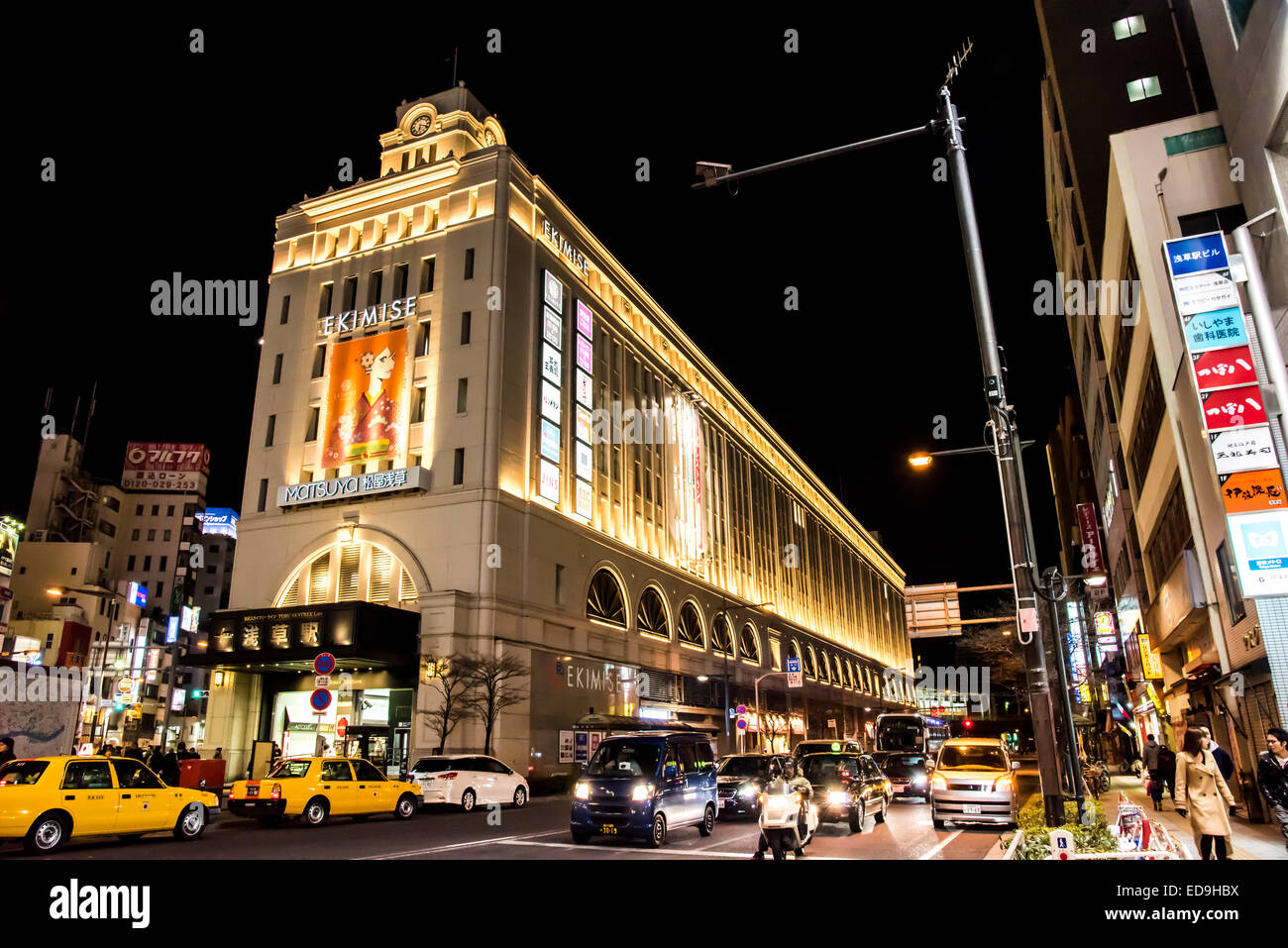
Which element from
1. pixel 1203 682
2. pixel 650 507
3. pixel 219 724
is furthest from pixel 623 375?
pixel 1203 682

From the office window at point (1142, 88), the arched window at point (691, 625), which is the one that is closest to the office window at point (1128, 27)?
the office window at point (1142, 88)

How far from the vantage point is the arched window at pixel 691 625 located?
53.9 metres

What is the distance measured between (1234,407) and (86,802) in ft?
74.5

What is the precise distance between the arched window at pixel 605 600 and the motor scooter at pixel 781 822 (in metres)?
30.0

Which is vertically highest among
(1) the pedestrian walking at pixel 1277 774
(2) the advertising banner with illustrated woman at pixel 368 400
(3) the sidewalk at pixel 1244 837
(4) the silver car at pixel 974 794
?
(2) the advertising banner with illustrated woman at pixel 368 400

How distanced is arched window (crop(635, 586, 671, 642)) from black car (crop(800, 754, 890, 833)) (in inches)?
1090

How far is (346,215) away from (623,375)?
18891 millimetres

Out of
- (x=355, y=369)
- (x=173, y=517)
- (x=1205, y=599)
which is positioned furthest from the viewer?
(x=173, y=517)

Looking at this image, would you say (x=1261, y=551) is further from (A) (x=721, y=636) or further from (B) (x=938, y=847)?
(A) (x=721, y=636)

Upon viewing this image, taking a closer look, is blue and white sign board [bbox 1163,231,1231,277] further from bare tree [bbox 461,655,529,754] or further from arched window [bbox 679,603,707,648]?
arched window [bbox 679,603,707,648]

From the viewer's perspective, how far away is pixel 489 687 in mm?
33312

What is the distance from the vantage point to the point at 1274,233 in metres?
15.7

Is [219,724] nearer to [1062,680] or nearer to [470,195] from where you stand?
[470,195]

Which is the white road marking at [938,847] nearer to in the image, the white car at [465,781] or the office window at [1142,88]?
the white car at [465,781]
